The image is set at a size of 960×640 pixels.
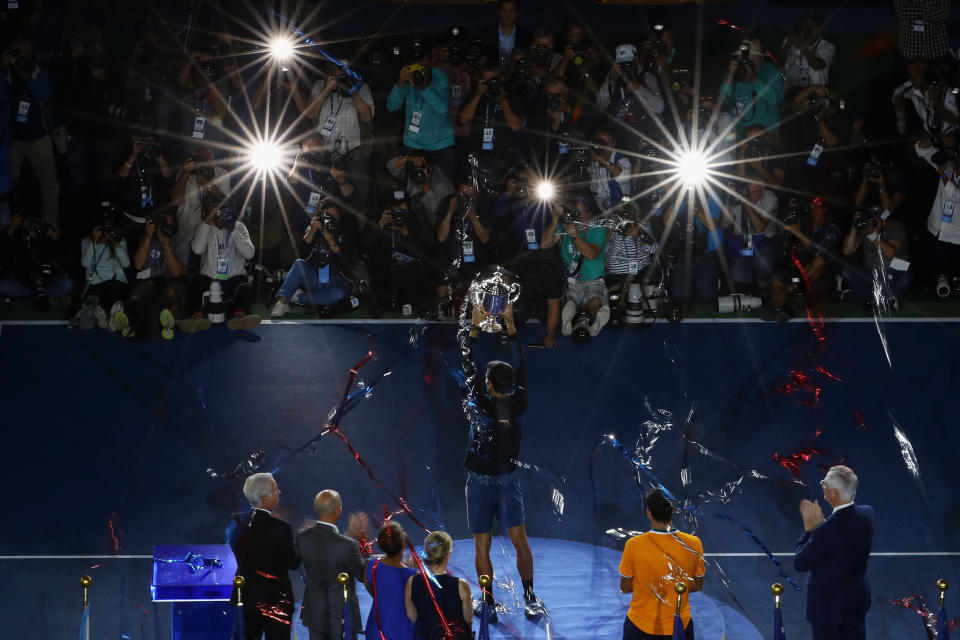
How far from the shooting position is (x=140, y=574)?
9109mm

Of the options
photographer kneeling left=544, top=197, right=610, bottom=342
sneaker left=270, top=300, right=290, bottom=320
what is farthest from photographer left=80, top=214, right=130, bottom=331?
photographer kneeling left=544, top=197, right=610, bottom=342

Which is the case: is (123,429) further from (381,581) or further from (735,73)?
(735,73)

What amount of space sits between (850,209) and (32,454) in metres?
8.26

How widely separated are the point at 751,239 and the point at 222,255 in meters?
5.07

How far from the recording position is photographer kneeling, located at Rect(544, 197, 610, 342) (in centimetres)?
1184

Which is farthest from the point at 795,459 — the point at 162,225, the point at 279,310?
the point at 162,225

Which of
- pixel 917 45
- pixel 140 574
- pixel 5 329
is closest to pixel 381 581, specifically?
pixel 140 574

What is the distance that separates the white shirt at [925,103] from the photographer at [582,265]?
3.76m

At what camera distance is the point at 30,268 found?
1234 cm

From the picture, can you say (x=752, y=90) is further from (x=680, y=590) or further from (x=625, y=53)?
(x=680, y=590)

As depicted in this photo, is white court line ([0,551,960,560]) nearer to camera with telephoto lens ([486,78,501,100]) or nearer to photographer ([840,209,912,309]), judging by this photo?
photographer ([840,209,912,309])

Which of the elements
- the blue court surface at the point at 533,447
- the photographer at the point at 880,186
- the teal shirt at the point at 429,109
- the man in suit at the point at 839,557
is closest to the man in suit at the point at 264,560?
the blue court surface at the point at 533,447

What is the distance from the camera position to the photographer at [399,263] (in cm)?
1221

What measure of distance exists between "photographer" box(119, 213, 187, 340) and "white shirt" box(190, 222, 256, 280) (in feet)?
0.80
